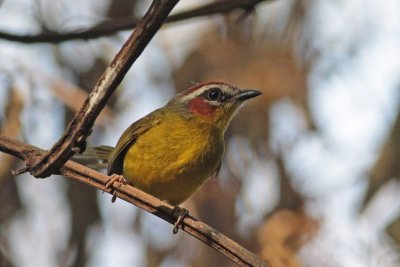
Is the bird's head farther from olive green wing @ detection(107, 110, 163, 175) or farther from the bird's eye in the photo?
olive green wing @ detection(107, 110, 163, 175)

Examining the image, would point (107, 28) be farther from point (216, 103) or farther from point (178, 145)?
point (216, 103)

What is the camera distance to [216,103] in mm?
4656

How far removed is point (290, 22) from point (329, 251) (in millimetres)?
2317

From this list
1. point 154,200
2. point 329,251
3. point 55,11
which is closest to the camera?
point 154,200

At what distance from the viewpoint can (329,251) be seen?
480cm

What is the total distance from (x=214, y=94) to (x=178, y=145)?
623 millimetres

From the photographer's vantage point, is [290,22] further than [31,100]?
Yes

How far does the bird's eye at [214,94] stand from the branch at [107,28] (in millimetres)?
1176

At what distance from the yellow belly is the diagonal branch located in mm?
1705

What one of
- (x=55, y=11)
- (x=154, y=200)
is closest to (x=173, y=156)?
(x=154, y=200)

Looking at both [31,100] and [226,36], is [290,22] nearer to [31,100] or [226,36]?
[226,36]

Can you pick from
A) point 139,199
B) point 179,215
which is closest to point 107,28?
point 179,215

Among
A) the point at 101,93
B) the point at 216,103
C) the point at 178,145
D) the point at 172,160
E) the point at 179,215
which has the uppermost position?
the point at 216,103

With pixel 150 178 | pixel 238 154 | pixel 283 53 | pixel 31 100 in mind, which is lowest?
pixel 150 178
